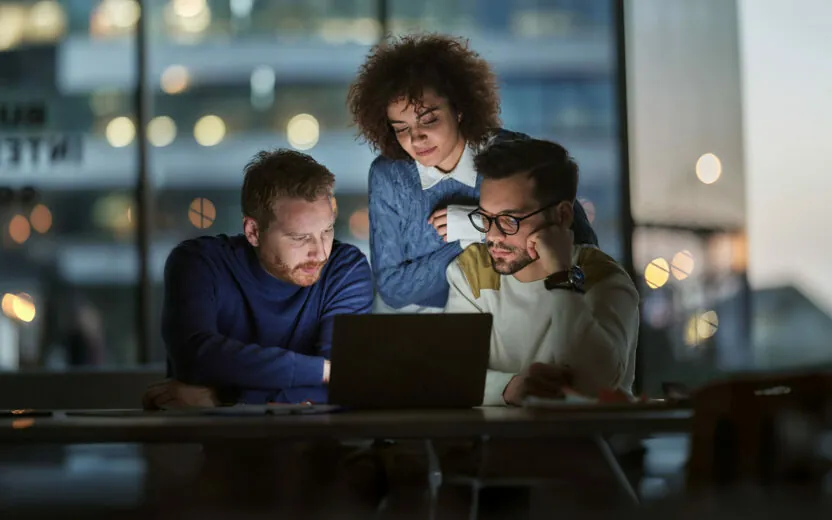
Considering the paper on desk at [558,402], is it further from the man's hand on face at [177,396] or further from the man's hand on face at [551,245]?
the man's hand on face at [177,396]

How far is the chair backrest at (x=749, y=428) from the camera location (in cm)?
182

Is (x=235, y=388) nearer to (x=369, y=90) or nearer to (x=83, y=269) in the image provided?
(x=369, y=90)

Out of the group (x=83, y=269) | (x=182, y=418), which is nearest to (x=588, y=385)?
(x=182, y=418)

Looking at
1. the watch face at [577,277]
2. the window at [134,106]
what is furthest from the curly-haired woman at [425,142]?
the window at [134,106]

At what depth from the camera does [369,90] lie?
3537mm

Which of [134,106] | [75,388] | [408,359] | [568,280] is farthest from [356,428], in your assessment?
[134,106]

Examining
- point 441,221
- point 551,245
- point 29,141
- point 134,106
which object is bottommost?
point 551,245

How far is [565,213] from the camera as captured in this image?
10.8 feet

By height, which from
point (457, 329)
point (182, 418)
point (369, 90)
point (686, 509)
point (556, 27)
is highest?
point (556, 27)

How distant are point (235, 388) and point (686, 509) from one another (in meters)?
1.82

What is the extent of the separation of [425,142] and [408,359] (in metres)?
1.49

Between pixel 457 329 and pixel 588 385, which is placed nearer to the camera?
pixel 457 329

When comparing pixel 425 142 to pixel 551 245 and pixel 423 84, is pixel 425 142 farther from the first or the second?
pixel 551 245

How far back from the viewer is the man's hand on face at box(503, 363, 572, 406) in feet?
9.05
